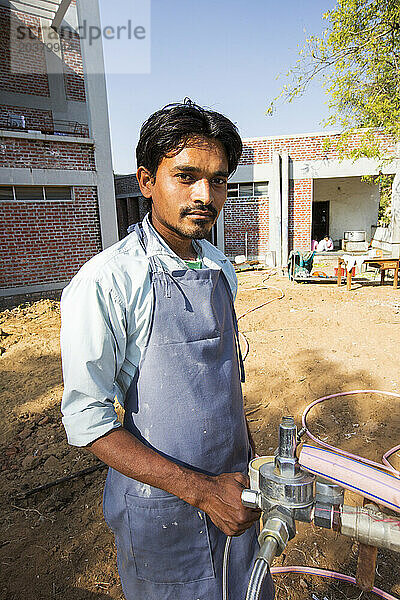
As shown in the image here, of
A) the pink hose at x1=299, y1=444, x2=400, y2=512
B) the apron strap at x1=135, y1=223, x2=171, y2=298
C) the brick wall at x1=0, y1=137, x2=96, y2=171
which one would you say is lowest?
the pink hose at x1=299, y1=444, x2=400, y2=512

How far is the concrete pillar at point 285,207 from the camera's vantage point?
13.4 metres

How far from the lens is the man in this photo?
1036 mm

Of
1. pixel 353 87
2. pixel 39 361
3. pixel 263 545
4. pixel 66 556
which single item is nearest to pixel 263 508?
pixel 263 545

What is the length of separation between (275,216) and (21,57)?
9.29 m

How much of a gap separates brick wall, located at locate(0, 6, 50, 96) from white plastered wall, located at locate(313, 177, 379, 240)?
38.8ft

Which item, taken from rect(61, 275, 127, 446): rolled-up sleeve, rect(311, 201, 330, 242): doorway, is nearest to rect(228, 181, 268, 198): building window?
rect(311, 201, 330, 242): doorway

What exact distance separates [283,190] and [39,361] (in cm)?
1065

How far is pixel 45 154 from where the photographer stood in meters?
8.52

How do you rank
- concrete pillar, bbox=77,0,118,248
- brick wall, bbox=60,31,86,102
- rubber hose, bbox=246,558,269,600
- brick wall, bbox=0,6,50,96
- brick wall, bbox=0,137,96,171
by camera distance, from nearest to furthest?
rubber hose, bbox=246,558,269,600 < brick wall, bbox=0,137,96,171 < concrete pillar, bbox=77,0,118,248 < brick wall, bbox=0,6,50,96 < brick wall, bbox=60,31,86,102

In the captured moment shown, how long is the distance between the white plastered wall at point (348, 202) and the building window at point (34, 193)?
1227cm

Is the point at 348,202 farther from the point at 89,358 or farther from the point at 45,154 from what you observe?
the point at 89,358

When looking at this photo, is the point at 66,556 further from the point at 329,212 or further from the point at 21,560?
the point at 329,212

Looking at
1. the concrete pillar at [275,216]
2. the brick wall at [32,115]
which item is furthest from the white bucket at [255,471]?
the concrete pillar at [275,216]

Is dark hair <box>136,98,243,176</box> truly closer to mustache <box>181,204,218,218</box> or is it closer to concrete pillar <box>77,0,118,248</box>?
mustache <box>181,204,218,218</box>
